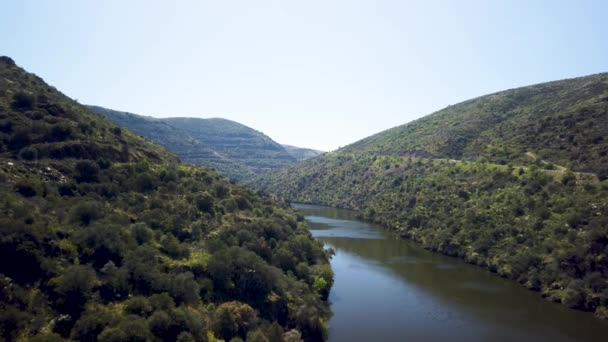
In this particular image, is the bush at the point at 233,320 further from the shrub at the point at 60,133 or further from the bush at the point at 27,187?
the shrub at the point at 60,133

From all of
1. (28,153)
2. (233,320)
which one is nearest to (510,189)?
(233,320)

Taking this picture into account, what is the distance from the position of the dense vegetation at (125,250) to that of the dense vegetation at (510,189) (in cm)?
3296

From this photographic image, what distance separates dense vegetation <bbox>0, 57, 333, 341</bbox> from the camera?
32.8 metres

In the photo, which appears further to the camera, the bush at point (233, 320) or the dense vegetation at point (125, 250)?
the bush at point (233, 320)

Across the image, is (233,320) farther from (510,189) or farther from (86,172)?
(510,189)

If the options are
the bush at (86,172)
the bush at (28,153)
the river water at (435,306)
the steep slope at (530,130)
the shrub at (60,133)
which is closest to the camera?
the river water at (435,306)

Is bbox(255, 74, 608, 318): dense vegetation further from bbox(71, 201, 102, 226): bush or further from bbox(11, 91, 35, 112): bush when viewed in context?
bbox(11, 91, 35, 112): bush

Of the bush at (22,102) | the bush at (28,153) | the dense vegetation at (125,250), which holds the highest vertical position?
the bush at (22,102)

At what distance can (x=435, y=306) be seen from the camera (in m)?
56.0

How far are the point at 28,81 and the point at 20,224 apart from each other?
55.8 m

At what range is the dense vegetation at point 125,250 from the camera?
32750mm

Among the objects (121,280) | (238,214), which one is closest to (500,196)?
(238,214)

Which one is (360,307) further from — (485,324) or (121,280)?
(121,280)

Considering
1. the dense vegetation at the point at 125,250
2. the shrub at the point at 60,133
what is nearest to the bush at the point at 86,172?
the dense vegetation at the point at 125,250
